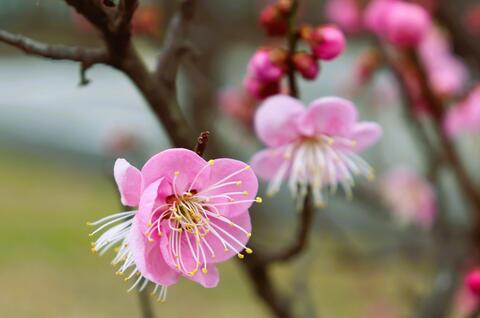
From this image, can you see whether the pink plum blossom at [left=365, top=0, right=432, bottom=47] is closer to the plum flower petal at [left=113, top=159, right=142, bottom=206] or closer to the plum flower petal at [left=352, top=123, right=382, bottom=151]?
the plum flower petal at [left=352, top=123, right=382, bottom=151]

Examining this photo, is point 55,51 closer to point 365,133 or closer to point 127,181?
point 127,181

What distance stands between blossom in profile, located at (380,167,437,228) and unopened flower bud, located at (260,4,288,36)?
3.13ft

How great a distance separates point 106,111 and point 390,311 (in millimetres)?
3501

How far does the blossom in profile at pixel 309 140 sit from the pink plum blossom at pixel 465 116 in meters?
0.58

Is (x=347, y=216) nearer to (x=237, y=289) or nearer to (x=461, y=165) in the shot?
(x=237, y=289)

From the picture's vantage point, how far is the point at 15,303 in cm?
229

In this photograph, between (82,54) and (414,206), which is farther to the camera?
(414,206)

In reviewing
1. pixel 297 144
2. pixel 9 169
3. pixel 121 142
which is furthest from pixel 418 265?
pixel 9 169

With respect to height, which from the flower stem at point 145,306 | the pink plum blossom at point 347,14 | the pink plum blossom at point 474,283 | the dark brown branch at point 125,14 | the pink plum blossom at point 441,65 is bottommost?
the flower stem at point 145,306

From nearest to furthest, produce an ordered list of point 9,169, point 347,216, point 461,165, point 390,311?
1. point 461,165
2. point 390,311
3. point 347,216
4. point 9,169

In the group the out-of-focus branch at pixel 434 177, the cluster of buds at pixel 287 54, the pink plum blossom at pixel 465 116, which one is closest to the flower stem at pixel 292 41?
the cluster of buds at pixel 287 54

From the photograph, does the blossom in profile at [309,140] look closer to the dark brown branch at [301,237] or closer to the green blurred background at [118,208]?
the dark brown branch at [301,237]

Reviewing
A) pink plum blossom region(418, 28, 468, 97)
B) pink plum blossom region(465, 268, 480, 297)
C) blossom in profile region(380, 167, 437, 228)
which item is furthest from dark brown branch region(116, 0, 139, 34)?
blossom in profile region(380, 167, 437, 228)

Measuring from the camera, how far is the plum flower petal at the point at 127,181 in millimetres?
556
